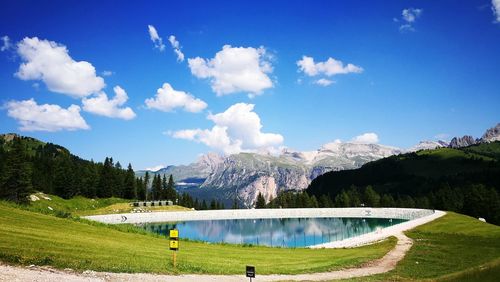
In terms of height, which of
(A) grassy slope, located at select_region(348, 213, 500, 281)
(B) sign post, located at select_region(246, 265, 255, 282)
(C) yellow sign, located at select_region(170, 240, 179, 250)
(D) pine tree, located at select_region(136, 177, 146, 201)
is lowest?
(A) grassy slope, located at select_region(348, 213, 500, 281)

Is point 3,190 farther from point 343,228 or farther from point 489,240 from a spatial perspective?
point 489,240

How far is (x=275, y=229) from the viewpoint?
98188mm

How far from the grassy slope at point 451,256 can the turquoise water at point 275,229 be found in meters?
22.1

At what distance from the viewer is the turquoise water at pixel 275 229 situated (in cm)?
7919

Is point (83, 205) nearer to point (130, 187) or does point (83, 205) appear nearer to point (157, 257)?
point (130, 187)

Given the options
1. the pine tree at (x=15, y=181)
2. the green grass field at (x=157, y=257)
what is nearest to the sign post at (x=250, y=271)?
the green grass field at (x=157, y=257)

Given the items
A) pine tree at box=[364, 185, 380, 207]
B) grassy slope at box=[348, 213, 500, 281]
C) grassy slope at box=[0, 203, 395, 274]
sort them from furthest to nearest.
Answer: pine tree at box=[364, 185, 380, 207] < grassy slope at box=[0, 203, 395, 274] < grassy slope at box=[348, 213, 500, 281]

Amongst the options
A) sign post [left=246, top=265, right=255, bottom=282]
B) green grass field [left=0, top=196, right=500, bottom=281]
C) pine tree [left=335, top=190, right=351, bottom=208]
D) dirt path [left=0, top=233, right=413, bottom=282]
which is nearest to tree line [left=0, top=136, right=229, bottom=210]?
pine tree [left=335, top=190, right=351, bottom=208]

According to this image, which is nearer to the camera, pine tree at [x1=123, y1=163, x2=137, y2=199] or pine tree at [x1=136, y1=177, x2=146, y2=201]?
pine tree at [x1=123, y1=163, x2=137, y2=199]

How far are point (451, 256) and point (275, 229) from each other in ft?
205

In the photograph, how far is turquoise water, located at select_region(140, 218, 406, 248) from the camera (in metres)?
79.2

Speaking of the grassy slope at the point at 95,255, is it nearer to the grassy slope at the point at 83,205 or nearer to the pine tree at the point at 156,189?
the grassy slope at the point at 83,205

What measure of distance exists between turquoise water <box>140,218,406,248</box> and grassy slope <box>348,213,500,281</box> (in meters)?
22.1

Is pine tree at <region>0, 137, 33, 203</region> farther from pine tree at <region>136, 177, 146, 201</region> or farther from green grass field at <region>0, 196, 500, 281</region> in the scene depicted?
pine tree at <region>136, 177, 146, 201</region>
